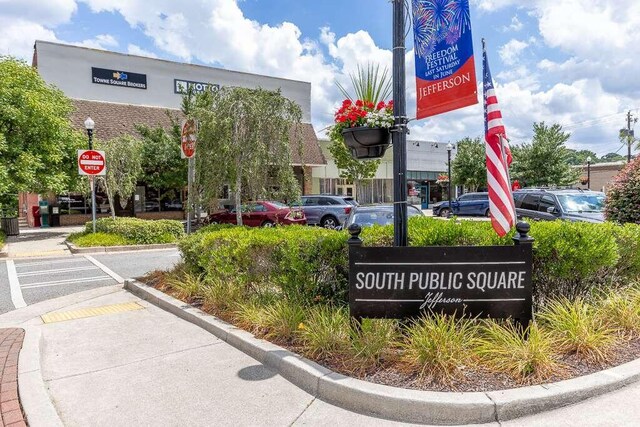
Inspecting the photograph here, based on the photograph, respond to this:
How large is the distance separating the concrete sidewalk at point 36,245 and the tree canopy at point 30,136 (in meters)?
1.91

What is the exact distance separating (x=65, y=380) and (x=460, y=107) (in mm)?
4448

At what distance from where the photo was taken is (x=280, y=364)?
13.0 ft

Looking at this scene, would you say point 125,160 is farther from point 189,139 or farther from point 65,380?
point 65,380

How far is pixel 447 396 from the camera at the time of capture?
317cm

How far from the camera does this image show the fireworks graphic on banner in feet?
12.7

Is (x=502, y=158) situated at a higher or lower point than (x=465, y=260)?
higher

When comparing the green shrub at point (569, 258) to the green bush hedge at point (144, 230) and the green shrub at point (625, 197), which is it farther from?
the green bush hedge at point (144, 230)

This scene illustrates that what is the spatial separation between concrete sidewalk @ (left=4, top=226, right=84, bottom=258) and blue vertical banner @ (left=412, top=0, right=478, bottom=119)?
496 inches

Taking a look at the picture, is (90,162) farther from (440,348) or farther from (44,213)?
(440,348)

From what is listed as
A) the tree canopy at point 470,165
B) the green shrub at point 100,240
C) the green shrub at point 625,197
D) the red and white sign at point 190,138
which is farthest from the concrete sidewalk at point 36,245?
the tree canopy at point 470,165

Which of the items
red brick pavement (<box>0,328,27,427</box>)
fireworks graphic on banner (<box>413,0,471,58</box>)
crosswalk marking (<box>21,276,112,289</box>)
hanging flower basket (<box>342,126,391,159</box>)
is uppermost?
fireworks graphic on banner (<box>413,0,471,58</box>)

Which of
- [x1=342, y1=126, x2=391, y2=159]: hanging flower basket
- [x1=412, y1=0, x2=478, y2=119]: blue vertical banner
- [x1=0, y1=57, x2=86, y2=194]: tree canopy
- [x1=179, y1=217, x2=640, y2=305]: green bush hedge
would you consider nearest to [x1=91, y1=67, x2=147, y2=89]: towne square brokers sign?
[x1=0, y1=57, x2=86, y2=194]: tree canopy

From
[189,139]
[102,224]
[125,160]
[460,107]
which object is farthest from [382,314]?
[125,160]

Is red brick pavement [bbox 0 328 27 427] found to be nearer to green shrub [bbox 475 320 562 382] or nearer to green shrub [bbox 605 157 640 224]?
green shrub [bbox 475 320 562 382]
